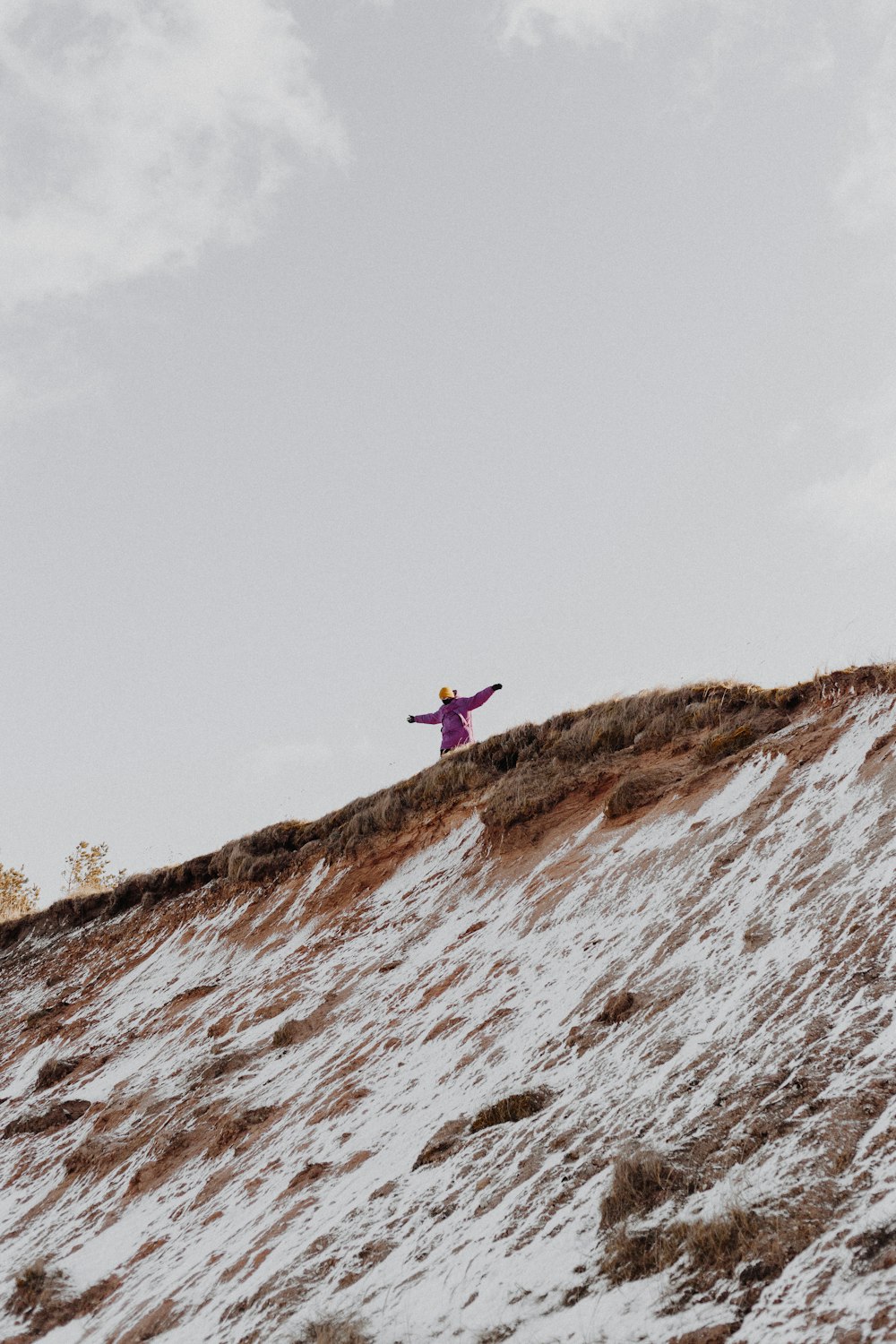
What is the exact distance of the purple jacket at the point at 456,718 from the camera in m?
16.4

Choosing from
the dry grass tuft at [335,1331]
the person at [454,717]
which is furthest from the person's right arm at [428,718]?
the dry grass tuft at [335,1331]

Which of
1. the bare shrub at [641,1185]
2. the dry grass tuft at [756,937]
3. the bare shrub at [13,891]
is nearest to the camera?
the bare shrub at [641,1185]

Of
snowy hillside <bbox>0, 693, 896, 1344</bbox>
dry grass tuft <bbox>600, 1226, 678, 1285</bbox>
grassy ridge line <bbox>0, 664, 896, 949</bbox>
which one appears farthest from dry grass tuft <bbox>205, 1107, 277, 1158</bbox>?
dry grass tuft <bbox>600, 1226, 678, 1285</bbox>

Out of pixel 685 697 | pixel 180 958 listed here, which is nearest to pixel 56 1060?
pixel 180 958

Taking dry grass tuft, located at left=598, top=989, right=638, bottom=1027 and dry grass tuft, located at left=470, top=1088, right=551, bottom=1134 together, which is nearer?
dry grass tuft, located at left=470, top=1088, right=551, bottom=1134

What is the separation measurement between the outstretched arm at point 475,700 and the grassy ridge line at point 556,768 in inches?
83.3

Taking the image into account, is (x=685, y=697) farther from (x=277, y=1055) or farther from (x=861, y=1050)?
(x=861, y=1050)

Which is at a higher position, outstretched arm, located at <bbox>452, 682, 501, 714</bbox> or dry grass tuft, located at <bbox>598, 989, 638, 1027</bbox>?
outstretched arm, located at <bbox>452, 682, 501, 714</bbox>

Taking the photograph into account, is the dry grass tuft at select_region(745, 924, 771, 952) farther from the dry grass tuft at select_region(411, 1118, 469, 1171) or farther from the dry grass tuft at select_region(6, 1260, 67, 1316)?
the dry grass tuft at select_region(6, 1260, 67, 1316)

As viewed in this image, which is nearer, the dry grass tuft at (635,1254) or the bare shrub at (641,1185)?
the dry grass tuft at (635,1254)

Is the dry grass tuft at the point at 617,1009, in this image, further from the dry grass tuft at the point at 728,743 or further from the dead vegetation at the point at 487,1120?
the dry grass tuft at the point at 728,743

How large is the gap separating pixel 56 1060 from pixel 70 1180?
3370 millimetres

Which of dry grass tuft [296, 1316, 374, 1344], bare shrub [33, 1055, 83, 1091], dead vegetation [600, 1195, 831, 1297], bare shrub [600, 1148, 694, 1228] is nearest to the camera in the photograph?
dead vegetation [600, 1195, 831, 1297]

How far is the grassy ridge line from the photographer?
9.94 m
